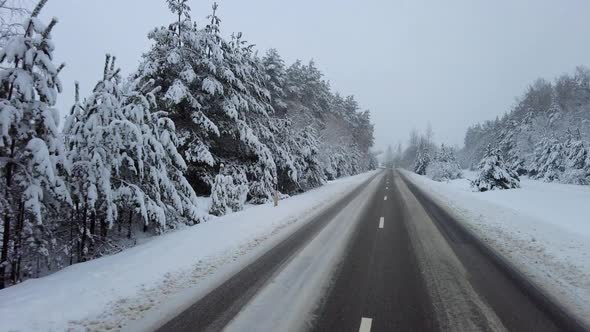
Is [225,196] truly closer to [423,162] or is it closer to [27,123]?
[27,123]

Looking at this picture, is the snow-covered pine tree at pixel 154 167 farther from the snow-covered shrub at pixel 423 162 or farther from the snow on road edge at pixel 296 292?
the snow-covered shrub at pixel 423 162

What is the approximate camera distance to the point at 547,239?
8609mm

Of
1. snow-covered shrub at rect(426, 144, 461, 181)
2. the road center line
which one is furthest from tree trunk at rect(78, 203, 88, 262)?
snow-covered shrub at rect(426, 144, 461, 181)

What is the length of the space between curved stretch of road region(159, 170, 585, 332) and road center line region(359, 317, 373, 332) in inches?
0.5

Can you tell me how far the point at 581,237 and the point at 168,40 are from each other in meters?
17.0

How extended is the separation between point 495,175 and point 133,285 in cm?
2627

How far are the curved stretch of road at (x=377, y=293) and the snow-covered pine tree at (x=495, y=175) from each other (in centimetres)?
1938

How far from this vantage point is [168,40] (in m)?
15.0

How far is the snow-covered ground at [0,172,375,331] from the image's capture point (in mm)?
4191

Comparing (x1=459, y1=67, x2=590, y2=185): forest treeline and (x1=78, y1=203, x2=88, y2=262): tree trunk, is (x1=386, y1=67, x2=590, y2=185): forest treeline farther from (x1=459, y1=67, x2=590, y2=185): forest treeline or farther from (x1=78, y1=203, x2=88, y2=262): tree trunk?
(x1=78, y1=203, x2=88, y2=262): tree trunk

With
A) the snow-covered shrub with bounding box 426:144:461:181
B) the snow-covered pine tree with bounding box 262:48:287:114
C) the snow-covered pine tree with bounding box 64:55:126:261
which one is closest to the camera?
the snow-covered pine tree with bounding box 64:55:126:261

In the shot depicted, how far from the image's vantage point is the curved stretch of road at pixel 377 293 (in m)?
4.14

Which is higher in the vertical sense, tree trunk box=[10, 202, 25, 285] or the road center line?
tree trunk box=[10, 202, 25, 285]

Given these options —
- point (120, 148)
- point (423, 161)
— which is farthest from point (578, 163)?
point (120, 148)
